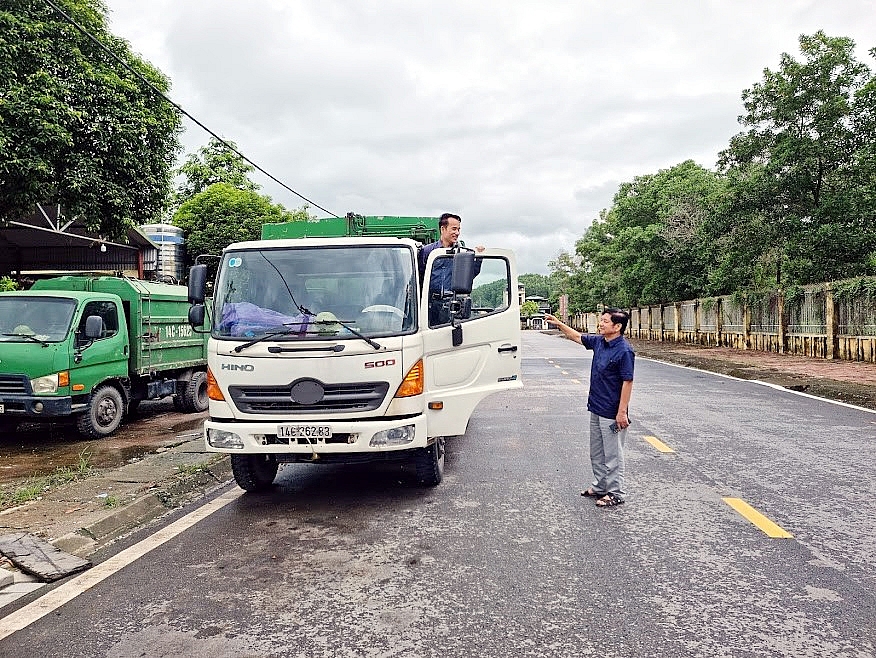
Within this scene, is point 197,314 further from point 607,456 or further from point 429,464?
point 607,456

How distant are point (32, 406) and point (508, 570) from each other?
7370 mm

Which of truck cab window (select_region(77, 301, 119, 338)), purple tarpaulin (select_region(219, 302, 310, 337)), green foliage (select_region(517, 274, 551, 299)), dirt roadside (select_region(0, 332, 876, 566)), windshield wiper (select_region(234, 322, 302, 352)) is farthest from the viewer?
green foliage (select_region(517, 274, 551, 299))

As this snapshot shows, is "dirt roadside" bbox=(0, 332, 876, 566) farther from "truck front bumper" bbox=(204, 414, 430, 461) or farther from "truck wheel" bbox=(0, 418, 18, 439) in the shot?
"truck front bumper" bbox=(204, 414, 430, 461)

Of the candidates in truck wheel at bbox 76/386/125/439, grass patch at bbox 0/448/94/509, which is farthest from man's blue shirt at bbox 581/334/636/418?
truck wheel at bbox 76/386/125/439

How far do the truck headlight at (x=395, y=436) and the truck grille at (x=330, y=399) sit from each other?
0.23 meters

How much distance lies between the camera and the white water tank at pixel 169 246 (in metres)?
31.5

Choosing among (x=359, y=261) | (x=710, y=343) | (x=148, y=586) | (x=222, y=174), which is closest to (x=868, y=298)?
(x=710, y=343)

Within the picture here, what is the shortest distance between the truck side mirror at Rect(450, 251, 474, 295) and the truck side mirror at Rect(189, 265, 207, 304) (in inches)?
90.0

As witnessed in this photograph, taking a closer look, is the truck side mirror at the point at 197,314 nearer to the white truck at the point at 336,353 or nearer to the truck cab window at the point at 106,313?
the white truck at the point at 336,353

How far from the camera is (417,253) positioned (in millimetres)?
6688

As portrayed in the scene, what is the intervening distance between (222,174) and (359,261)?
156 ft

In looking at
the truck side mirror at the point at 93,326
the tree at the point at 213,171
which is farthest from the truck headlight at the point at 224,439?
the tree at the point at 213,171

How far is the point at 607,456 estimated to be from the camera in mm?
6320

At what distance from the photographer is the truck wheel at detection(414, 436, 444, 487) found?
668cm
